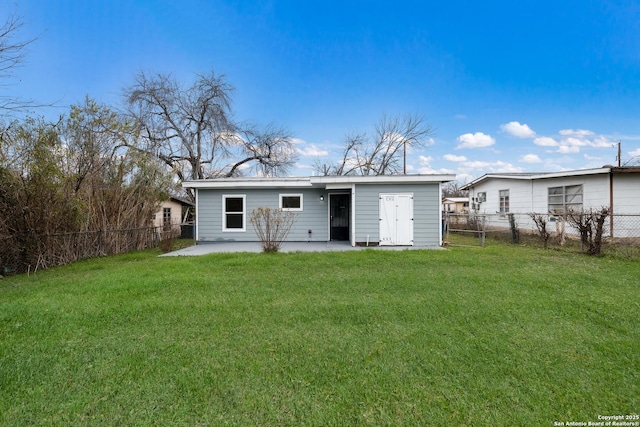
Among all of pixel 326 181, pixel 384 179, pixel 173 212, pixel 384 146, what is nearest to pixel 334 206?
pixel 326 181

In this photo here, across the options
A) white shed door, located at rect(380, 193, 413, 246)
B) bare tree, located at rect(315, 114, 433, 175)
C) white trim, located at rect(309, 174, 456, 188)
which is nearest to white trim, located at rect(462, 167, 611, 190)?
white trim, located at rect(309, 174, 456, 188)

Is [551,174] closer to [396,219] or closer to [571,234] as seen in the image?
[571,234]

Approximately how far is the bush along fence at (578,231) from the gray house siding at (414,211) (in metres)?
1.18

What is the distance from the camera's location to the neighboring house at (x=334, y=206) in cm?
953

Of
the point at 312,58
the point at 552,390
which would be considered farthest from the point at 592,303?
the point at 312,58

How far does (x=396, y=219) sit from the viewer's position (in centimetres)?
958

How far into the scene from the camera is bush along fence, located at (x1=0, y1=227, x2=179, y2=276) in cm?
636

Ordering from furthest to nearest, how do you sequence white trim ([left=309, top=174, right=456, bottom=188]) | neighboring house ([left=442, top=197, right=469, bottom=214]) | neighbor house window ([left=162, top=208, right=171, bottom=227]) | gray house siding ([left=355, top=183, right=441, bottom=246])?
neighboring house ([left=442, top=197, right=469, bottom=214]), neighbor house window ([left=162, top=208, right=171, bottom=227]), gray house siding ([left=355, top=183, right=441, bottom=246]), white trim ([left=309, top=174, right=456, bottom=188])

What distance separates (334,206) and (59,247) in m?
8.04

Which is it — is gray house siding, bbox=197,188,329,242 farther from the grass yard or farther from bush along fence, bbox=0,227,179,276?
the grass yard

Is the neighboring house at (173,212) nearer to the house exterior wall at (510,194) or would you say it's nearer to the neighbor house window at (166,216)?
the neighbor house window at (166,216)

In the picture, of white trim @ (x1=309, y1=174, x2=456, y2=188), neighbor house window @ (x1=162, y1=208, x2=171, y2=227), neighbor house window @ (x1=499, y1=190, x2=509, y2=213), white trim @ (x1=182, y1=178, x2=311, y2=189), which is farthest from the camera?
neighbor house window @ (x1=162, y1=208, x2=171, y2=227)

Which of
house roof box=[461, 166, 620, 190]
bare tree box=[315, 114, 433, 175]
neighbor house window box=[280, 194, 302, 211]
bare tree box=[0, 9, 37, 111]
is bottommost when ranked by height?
neighbor house window box=[280, 194, 302, 211]

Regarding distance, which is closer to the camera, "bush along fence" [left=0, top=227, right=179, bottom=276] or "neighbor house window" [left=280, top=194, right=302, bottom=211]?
"bush along fence" [left=0, top=227, right=179, bottom=276]
